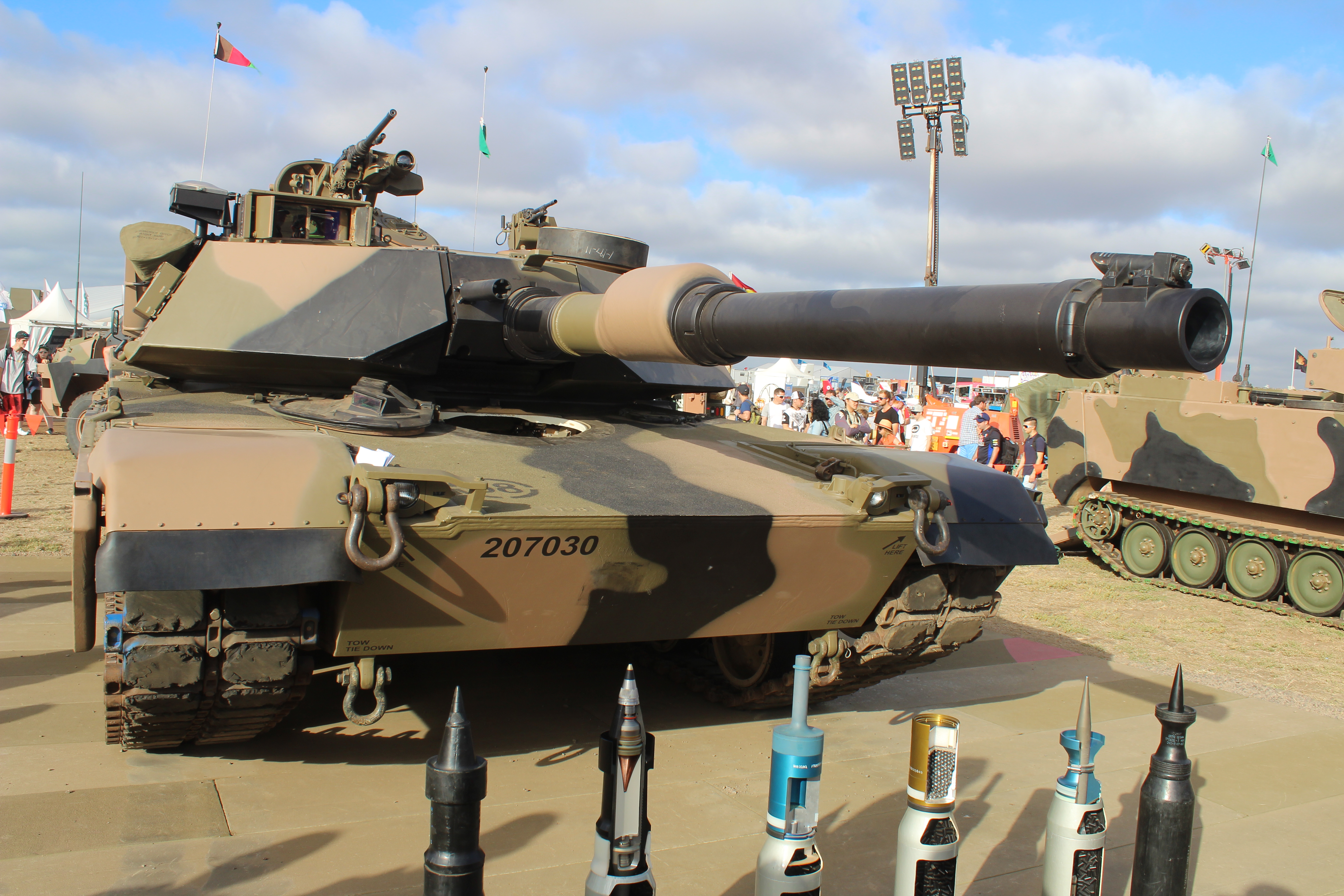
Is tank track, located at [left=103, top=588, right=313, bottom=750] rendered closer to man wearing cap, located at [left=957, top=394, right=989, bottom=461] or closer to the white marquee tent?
man wearing cap, located at [left=957, top=394, right=989, bottom=461]

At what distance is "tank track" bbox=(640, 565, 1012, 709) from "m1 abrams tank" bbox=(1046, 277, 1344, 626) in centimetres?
544

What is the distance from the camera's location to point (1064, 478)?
39.3ft

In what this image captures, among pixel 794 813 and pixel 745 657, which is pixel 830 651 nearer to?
pixel 745 657

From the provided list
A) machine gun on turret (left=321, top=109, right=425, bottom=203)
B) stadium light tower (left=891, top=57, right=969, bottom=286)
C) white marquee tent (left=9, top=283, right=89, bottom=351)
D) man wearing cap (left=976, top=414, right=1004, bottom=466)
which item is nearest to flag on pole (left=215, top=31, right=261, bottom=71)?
machine gun on turret (left=321, top=109, right=425, bottom=203)

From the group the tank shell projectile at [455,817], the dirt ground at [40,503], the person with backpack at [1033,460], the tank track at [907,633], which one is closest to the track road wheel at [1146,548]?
the person with backpack at [1033,460]

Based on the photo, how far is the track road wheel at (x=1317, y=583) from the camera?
9.29 metres

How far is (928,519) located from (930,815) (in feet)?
7.23

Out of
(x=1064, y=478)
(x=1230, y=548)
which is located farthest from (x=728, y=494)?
(x=1064, y=478)

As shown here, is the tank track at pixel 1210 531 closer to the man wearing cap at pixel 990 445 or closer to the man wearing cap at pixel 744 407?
the man wearing cap at pixel 990 445

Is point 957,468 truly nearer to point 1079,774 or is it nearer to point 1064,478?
point 1079,774

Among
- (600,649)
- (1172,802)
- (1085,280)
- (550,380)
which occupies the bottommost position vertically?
(600,649)

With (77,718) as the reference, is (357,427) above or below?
above

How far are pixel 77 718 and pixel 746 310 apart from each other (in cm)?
390

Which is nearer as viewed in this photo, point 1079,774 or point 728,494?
point 1079,774
